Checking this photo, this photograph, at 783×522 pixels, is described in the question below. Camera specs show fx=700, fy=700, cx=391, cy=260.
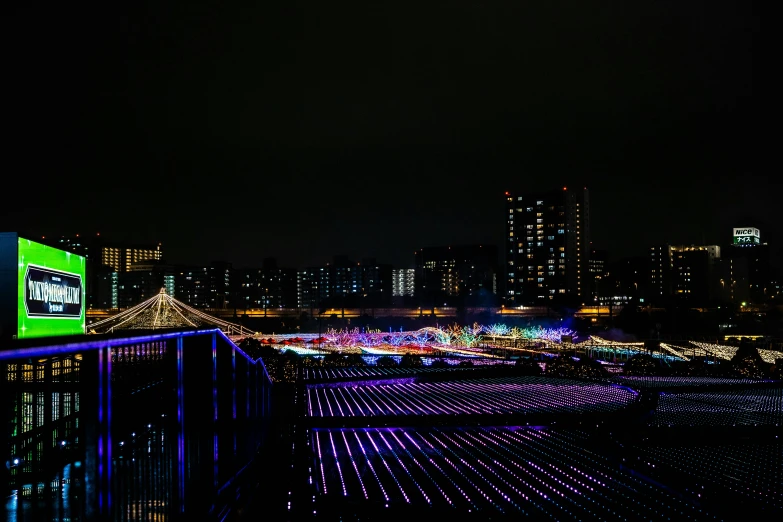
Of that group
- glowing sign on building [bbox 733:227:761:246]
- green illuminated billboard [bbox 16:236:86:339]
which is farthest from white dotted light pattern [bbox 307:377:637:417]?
glowing sign on building [bbox 733:227:761:246]

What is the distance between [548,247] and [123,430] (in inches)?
5956

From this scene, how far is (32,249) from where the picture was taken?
12242 mm

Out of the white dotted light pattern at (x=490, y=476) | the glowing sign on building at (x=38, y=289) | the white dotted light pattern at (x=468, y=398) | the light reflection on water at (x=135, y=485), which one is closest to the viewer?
the light reflection on water at (x=135, y=485)

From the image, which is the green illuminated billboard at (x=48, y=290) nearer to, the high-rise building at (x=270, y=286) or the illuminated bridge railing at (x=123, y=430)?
the illuminated bridge railing at (x=123, y=430)

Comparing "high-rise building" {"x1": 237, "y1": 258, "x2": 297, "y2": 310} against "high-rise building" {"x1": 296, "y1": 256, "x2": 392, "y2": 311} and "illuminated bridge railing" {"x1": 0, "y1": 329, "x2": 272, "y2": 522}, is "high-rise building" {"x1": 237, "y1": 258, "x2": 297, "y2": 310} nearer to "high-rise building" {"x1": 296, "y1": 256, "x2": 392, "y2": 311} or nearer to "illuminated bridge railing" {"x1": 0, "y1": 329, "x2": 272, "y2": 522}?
"high-rise building" {"x1": 296, "y1": 256, "x2": 392, "y2": 311}

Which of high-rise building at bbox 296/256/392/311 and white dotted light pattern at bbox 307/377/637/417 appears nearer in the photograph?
white dotted light pattern at bbox 307/377/637/417

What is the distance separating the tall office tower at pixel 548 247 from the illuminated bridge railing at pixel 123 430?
141 m

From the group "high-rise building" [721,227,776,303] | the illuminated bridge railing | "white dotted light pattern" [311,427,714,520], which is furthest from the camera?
"high-rise building" [721,227,776,303]

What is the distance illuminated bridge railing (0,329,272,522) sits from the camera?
2533 millimetres

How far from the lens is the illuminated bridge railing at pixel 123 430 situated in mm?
2533

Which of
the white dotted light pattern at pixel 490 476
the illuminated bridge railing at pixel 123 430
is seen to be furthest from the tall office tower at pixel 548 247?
the illuminated bridge railing at pixel 123 430

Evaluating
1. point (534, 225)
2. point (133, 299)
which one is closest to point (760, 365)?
point (534, 225)

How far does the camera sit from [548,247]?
15050cm

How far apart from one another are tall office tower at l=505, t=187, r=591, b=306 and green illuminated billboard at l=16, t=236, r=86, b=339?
435 ft
